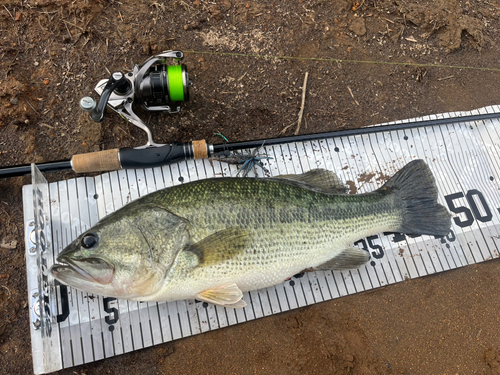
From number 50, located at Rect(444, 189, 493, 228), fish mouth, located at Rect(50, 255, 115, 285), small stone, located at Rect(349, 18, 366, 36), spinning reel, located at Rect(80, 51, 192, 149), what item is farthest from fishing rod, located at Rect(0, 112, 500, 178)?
number 50, located at Rect(444, 189, 493, 228)

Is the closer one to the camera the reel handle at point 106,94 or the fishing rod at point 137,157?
the reel handle at point 106,94

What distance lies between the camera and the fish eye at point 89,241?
2555 millimetres

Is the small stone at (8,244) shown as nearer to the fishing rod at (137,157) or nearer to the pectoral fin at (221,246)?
the fishing rod at (137,157)

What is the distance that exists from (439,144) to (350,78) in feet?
4.78

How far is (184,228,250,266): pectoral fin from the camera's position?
271 centimetres

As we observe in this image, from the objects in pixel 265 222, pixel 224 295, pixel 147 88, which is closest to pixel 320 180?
pixel 265 222

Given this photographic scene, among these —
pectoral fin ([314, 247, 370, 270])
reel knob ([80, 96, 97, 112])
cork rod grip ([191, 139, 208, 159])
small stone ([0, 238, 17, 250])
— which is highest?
reel knob ([80, 96, 97, 112])

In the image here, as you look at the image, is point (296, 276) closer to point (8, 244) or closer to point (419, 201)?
point (419, 201)

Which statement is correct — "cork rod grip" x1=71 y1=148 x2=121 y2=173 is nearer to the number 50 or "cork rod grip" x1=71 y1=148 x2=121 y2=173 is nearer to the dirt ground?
the dirt ground

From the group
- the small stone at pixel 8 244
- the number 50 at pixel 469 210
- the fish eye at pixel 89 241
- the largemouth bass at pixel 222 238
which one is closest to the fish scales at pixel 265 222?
the largemouth bass at pixel 222 238

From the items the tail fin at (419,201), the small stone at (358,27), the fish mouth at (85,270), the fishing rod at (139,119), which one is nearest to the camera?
the fish mouth at (85,270)

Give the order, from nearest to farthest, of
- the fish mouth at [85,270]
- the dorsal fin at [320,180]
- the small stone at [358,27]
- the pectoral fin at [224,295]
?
the fish mouth at [85,270]
the pectoral fin at [224,295]
the dorsal fin at [320,180]
the small stone at [358,27]

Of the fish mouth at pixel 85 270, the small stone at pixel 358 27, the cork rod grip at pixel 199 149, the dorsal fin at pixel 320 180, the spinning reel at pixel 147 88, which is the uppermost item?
the small stone at pixel 358 27

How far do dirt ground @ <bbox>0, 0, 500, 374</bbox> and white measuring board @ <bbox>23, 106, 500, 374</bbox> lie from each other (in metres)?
0.17
